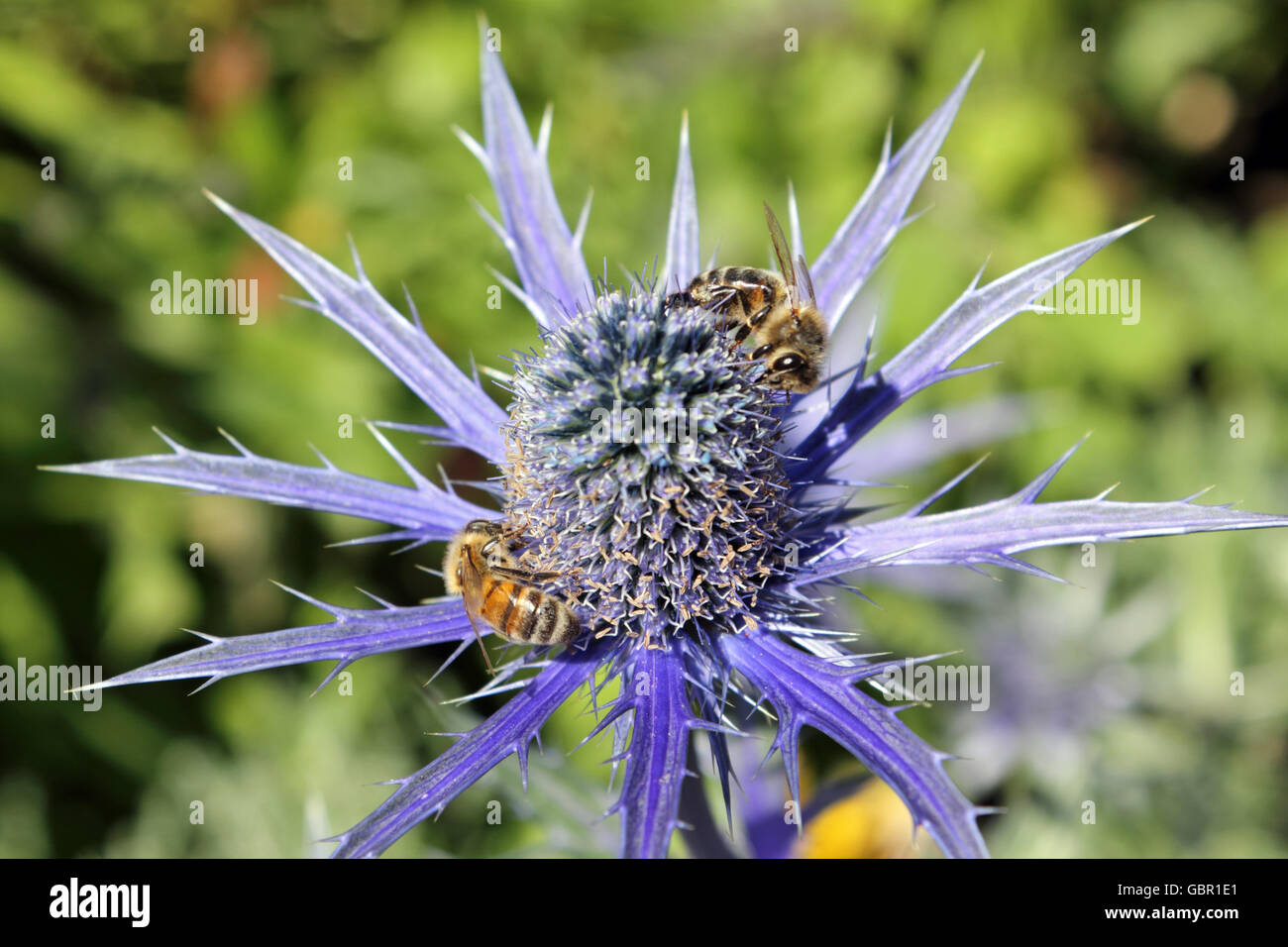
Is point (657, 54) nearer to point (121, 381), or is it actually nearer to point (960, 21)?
point (960, 21)

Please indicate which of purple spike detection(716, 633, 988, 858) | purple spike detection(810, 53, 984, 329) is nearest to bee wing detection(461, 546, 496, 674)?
purple spike detection(716, 633, 988, 858)

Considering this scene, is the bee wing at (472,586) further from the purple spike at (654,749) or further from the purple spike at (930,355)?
the purple spike at (930,355)

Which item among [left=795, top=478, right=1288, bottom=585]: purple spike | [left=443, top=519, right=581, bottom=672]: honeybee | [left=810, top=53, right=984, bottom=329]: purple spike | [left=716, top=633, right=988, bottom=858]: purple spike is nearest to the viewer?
[left=716, top=633, right=988, bottom=858]: purple spike

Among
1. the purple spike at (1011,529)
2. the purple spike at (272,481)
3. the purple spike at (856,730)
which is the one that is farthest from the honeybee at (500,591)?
the purple spike at (1011,529)

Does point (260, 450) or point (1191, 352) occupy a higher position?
point (1191, 352)

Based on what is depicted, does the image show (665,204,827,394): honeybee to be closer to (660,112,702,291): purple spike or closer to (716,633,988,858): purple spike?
(660,112,702,291): purple spike

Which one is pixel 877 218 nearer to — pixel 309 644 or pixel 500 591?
pixel 500 591

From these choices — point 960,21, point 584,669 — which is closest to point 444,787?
point 584,669
